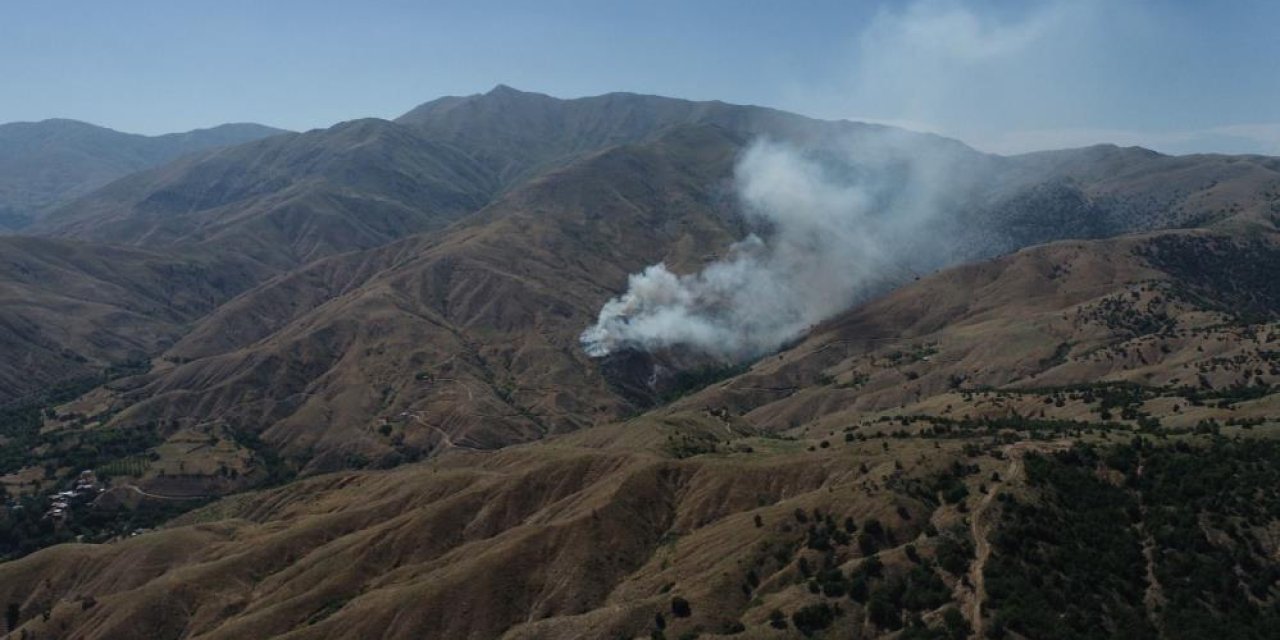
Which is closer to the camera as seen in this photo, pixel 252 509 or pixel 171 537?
pixel 171 537

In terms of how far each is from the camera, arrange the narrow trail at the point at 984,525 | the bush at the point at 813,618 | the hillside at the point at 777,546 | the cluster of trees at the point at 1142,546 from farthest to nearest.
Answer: the hillside at the point at 777,546
the bush at the point at 813,618
the narrow trail at the point at 984,525
the cluster of trees at the point at 1142,546

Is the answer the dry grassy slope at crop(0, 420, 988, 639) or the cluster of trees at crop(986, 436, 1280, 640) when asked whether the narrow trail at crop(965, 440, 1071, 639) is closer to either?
the cluster of trees at crop(986, 436, 1280, 640)

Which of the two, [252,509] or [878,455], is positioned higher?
[878,455]

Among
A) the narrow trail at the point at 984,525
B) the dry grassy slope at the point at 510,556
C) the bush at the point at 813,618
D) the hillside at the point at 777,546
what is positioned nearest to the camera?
the narrow trail at the point at 984,525

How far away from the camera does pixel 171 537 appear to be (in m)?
150

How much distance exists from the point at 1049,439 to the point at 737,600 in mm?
54524

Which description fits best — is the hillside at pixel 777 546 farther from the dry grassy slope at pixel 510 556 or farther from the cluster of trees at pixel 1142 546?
the dry grassy slope at pixel 510 556

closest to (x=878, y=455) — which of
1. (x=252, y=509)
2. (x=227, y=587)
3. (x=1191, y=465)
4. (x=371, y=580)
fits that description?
(x=1191, y=465)

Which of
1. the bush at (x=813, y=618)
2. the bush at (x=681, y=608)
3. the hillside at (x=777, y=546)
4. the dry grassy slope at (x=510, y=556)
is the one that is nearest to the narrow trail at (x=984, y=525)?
the hillside at (x=777, y=546)

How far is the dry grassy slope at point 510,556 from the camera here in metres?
101

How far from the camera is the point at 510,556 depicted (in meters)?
113

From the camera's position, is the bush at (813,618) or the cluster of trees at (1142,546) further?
the bush at (813,618)

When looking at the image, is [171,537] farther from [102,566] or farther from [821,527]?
[821,527]

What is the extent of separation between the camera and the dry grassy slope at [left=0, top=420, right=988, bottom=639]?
3986 inches
